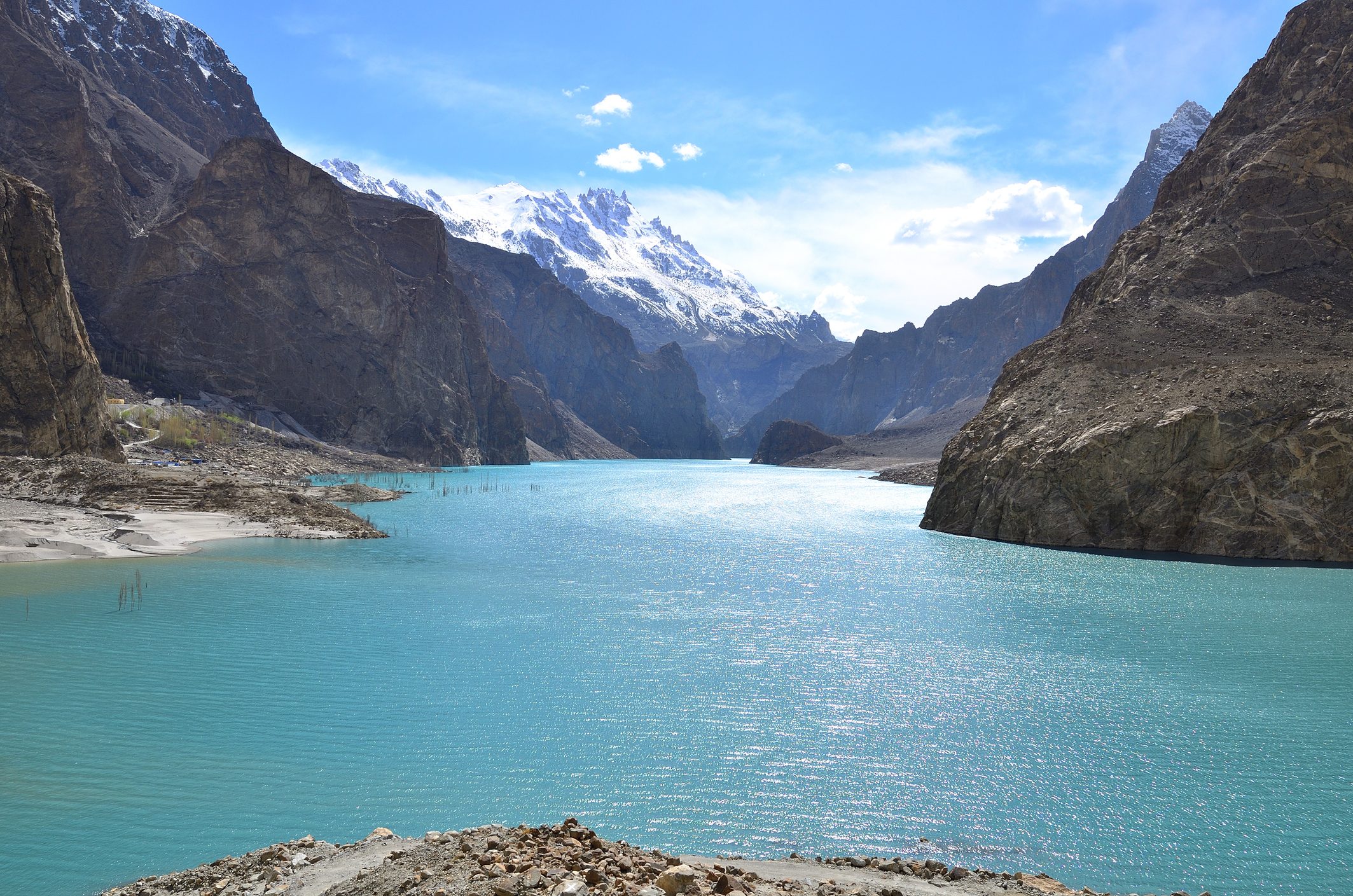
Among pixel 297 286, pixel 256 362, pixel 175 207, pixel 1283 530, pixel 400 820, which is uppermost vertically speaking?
pixel 175 207

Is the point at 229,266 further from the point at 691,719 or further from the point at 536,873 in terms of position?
the point at 536,873

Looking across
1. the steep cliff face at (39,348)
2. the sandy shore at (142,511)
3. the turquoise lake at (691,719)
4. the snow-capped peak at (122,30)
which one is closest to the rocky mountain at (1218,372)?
the turquoise lake at (691,719)

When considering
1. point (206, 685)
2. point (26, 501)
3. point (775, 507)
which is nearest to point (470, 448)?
point (775, 507)

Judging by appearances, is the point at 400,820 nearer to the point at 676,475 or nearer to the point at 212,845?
the point at 212,845

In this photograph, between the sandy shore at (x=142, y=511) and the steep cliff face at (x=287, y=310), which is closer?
the sandy shore at (x=142, y=511)

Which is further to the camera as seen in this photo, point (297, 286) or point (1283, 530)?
point (297, 286)

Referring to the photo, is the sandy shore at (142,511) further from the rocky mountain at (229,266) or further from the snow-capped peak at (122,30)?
the snow-capped peak at (122,30)

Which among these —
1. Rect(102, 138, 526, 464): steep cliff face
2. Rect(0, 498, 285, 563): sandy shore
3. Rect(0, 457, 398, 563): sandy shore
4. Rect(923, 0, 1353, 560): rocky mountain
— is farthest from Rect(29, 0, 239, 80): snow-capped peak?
Rect(923, 0, 1353, 560): rocky mountain
